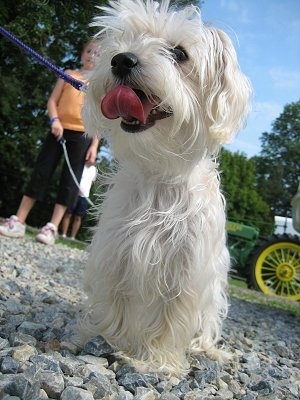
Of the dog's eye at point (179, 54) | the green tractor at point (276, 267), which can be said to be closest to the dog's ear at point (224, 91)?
the dog's eye at point (179, 54)

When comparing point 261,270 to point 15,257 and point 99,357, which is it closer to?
point 15,257

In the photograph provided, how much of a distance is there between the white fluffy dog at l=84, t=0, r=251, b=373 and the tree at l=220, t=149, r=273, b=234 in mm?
39285

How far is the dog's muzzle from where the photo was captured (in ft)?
7.61

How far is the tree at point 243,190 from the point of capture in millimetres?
42938

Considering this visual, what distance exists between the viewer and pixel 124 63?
2.32 meters

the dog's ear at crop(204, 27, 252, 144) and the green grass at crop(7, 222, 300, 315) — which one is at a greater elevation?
the dog's ear at crop(204, 27, 252, 144)

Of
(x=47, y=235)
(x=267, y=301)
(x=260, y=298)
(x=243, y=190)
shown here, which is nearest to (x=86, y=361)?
(x=47, y=235)

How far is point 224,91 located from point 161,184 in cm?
59

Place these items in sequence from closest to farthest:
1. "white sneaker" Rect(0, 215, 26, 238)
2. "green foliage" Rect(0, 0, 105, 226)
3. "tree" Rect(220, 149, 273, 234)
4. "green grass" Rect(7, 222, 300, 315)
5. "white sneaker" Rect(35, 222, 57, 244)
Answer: "white sneaker" Rect(0, 215, 26, 238)
"white sneaker" Rect(35, 222, 57, 244)
"green grass" Rect(7, 222, 300, 315)
"green foliage" Rect(0, 0, 105, 226)
"tree" Rect(220, 149, 273, 234)

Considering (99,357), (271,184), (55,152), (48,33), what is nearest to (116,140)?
(99,357)

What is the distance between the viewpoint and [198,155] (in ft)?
8.59

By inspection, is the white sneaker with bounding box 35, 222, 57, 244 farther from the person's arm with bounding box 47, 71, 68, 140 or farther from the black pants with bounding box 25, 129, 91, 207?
the person's arm with bounding box 47, 71, 68, 140

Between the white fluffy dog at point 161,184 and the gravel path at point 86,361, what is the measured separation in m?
0.20

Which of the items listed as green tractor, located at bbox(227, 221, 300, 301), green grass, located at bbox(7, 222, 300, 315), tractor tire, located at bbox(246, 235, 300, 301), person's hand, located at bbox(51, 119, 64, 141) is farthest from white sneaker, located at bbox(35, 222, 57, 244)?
tractor tire, located at bbox(246, 235, 300, 301)
